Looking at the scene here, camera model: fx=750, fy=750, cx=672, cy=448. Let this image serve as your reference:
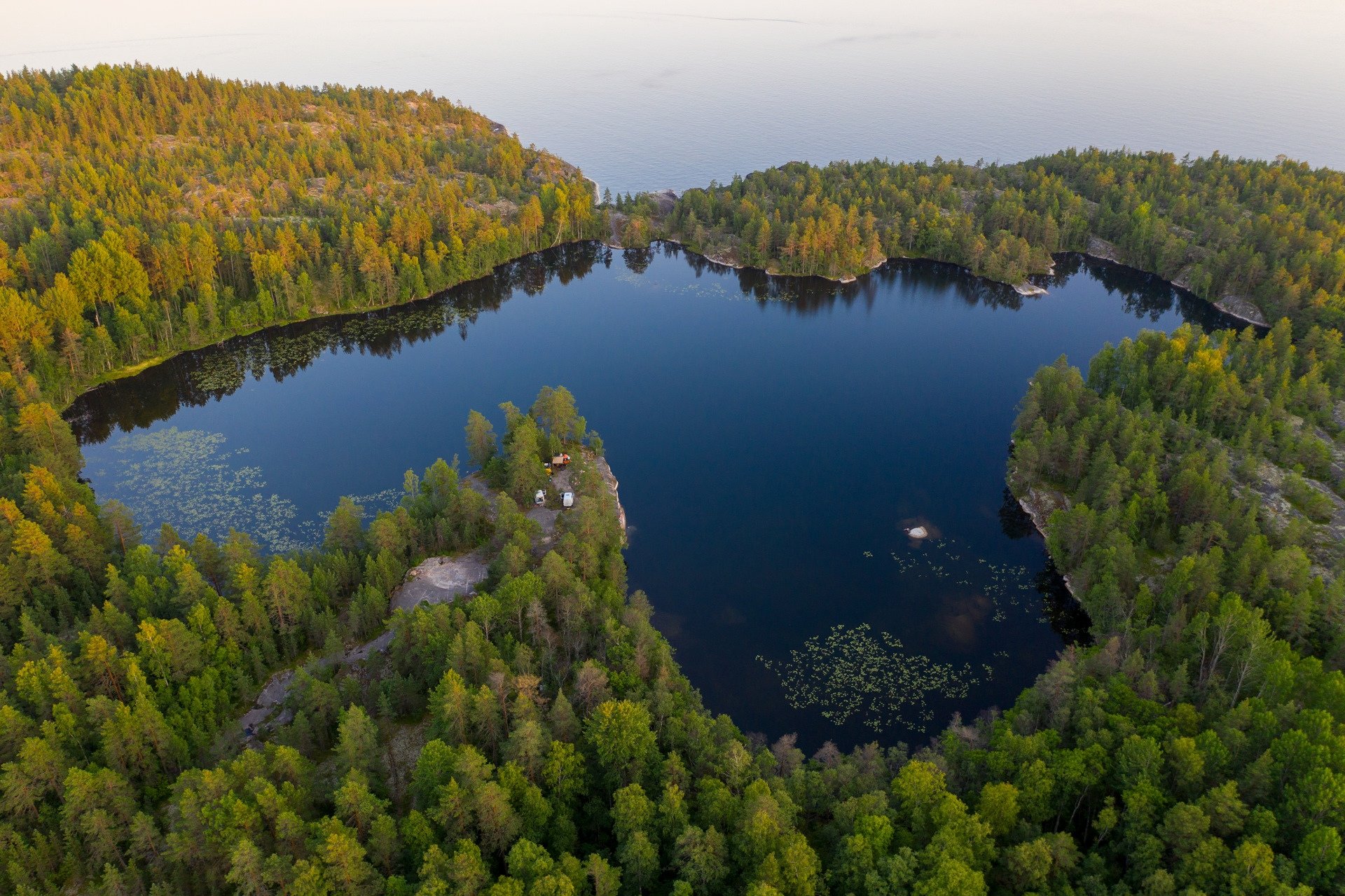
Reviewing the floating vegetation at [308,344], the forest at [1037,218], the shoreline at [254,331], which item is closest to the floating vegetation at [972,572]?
the forest at [1037,218]

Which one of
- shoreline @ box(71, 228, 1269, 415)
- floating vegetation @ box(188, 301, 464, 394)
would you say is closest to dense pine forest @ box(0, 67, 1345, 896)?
shoreline @ box(71, 228, 1269, 415)

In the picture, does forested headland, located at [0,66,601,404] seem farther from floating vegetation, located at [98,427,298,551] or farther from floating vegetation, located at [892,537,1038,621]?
floating vegetation, located at [892,537,1038,621]

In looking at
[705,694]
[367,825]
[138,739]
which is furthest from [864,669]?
[138,739]

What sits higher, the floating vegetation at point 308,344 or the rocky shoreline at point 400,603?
the floating vegetation at point 308,344

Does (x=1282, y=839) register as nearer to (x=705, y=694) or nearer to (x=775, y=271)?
(x=705, y=694)

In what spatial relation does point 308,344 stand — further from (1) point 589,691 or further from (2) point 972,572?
(2) point 972,572

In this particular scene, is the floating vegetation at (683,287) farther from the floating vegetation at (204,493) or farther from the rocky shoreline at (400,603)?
the floating vegetation at (204,493)

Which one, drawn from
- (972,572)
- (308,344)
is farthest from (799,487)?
(308,344)
